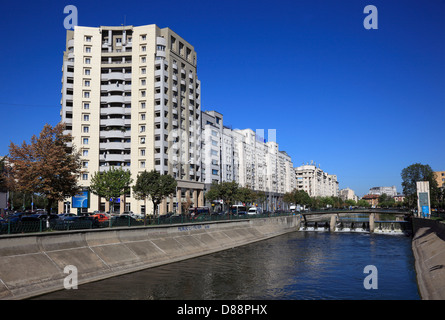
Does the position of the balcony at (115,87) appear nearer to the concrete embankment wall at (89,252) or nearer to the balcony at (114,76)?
the balcony at (114,76)

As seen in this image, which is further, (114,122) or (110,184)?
(114,122)

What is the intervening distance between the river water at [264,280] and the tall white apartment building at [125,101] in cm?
5215

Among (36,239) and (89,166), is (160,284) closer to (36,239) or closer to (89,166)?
(36,239)

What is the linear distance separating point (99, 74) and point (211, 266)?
245 feet

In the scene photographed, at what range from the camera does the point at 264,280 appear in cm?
3209

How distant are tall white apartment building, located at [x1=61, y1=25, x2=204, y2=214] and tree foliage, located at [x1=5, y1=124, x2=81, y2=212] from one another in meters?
51.3

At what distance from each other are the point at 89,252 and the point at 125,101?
6991cm

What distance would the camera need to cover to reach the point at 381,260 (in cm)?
4572

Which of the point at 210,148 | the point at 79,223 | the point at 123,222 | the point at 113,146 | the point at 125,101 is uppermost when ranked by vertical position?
the point at 125,101

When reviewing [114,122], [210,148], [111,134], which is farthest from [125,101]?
[210,148]

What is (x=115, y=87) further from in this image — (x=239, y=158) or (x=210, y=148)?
(x=239, y=158)

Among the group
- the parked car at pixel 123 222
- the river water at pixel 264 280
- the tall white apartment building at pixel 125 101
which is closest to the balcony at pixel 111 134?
the tall white apartment building at pixel 125 101

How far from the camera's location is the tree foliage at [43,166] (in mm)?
37375
